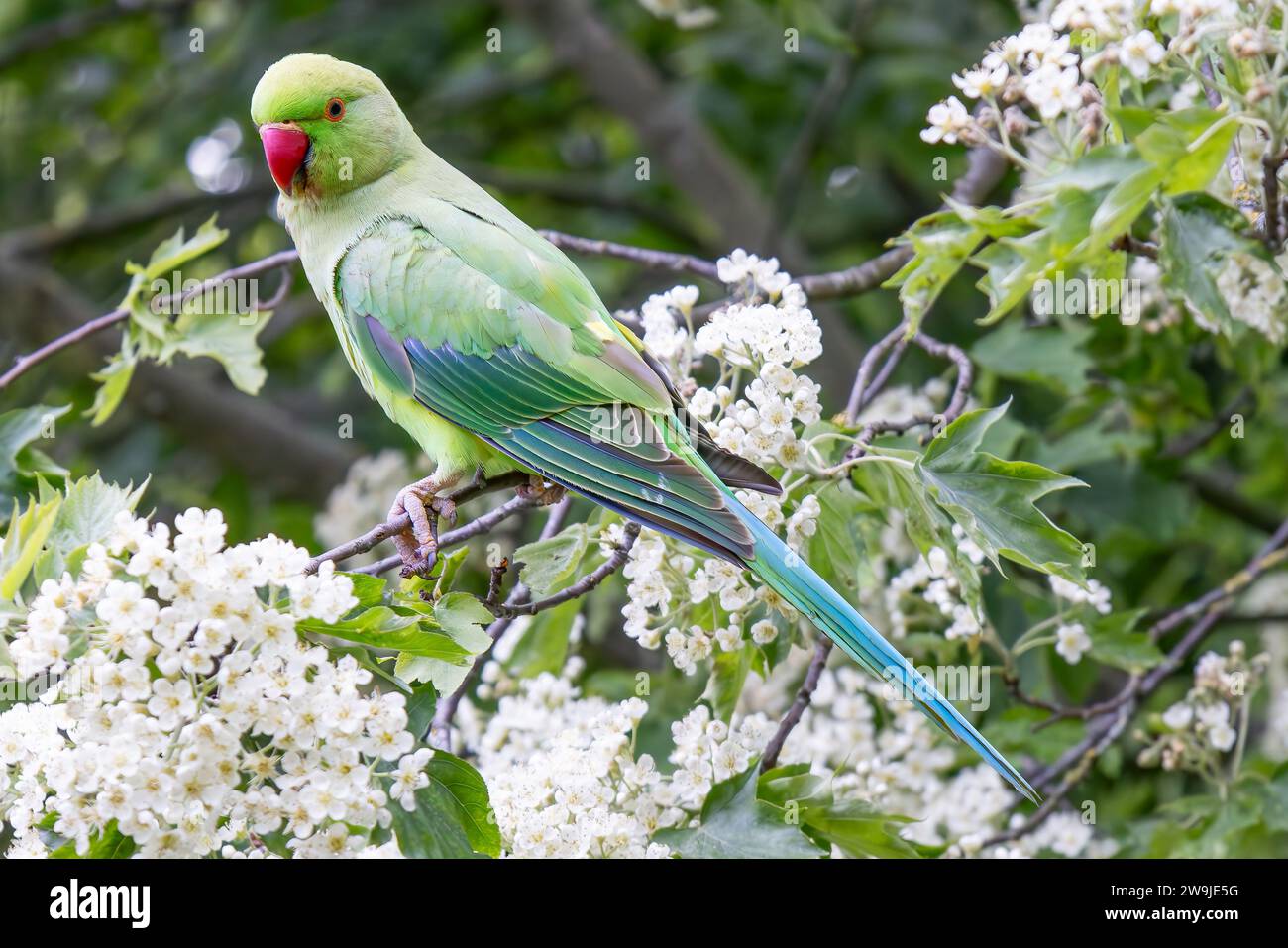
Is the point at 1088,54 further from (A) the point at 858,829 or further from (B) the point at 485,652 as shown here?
(B) the point at 485,652

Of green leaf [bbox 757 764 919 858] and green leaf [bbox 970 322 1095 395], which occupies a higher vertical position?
green leaf [bbox 970 322 1095 395]

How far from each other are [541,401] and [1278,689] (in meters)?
3.78

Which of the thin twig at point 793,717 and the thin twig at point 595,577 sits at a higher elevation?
the thin twig at point 595,577

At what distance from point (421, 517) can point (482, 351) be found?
534 millimetres

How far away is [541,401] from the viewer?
10.3 feet

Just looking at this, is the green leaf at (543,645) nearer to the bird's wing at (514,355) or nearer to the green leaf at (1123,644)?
the bird's wing at (514,355)

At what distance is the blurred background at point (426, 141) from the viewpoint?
6.00m

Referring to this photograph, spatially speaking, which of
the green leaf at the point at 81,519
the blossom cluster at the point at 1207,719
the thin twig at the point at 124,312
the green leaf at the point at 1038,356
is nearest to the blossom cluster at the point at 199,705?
the green leaf at the point at 81,519

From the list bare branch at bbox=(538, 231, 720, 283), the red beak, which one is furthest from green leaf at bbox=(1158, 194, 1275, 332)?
the red beak

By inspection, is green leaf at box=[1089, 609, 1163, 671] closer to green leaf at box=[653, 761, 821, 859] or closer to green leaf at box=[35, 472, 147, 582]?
green leaf at box=[653, 761, 821, 859]

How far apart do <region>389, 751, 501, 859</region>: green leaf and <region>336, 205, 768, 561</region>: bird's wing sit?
640 millimetres

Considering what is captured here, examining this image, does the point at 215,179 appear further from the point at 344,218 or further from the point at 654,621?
the point at 654,621

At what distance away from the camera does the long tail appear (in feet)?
8.63

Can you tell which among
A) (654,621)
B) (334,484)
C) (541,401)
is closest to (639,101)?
(334,484)
